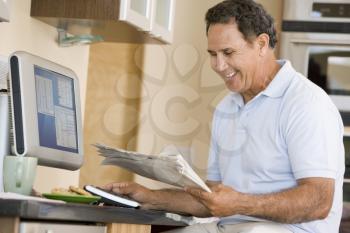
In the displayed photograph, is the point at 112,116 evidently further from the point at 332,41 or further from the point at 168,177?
the point at 168,177

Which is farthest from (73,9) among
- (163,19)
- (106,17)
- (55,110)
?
(55,110)

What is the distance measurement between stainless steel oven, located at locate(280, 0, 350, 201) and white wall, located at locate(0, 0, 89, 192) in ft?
3.26

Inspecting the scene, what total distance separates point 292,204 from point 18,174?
2.49 feet

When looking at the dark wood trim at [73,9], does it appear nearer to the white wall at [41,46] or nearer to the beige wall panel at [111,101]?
the white wall at [41,46]

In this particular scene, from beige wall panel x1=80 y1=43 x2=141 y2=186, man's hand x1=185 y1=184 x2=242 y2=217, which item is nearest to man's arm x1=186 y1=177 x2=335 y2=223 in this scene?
man's hand x1=185 y1=184 x2=242 y2=217

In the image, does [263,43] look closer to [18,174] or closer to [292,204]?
[292,204]

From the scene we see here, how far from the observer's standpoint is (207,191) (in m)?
2.17

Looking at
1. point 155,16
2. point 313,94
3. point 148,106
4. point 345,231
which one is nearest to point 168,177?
point 313,94

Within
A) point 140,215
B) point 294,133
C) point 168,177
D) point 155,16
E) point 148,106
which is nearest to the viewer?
point 140,215

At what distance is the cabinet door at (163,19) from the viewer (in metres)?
3.56

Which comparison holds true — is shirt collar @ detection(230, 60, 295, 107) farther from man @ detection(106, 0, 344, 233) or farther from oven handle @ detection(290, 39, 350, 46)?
oven handle @ detection(290, 39, 350, 46)

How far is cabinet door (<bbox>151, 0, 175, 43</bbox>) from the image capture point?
356cm

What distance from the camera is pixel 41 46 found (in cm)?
322

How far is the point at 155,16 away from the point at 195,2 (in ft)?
2.71
